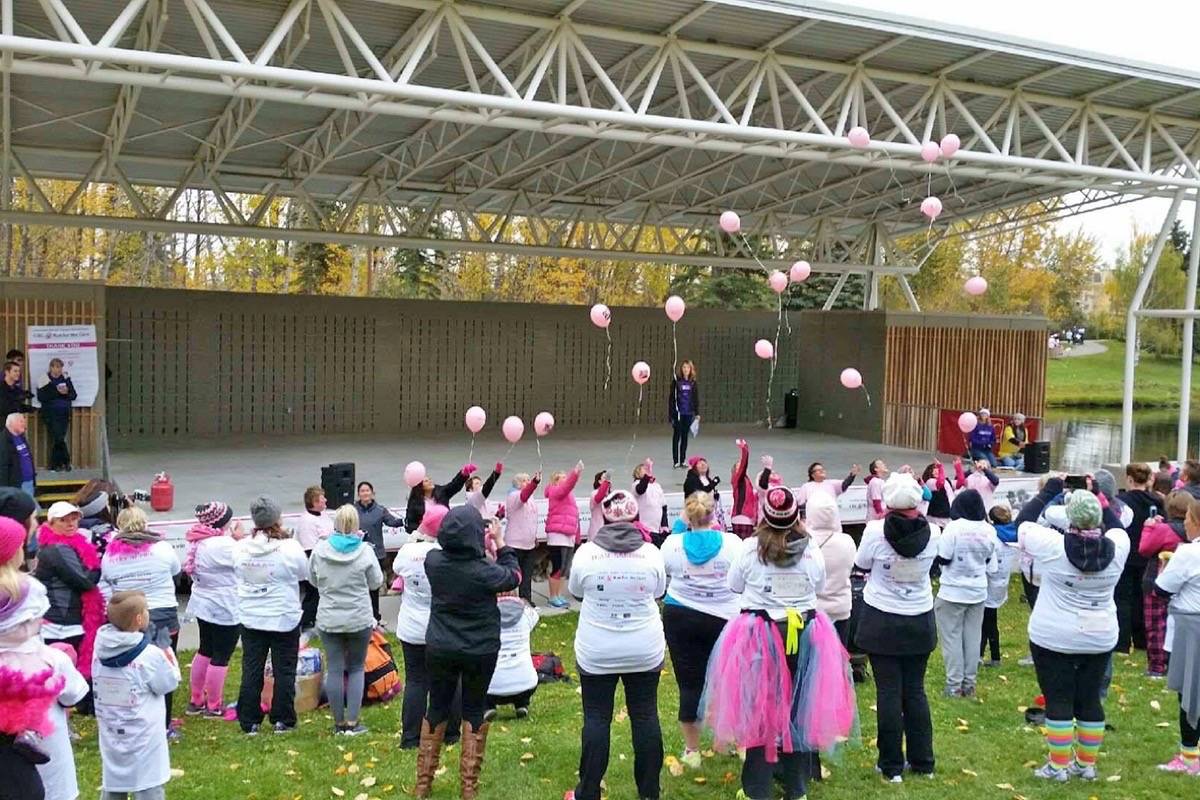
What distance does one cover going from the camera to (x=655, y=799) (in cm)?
468

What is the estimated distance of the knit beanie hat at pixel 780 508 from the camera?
448 cm

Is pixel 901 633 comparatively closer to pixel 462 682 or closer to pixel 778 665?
pixel 778 665

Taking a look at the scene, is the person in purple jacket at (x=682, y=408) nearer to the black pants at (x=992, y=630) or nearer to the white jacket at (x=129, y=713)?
the black pants at (x=992, y=630)

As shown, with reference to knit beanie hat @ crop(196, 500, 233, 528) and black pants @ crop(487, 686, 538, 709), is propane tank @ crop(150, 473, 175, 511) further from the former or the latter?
black pants @ crop(487, 686, 538, 709)

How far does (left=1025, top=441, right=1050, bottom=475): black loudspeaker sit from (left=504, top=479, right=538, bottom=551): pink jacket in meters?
9.21

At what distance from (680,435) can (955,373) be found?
6954mm

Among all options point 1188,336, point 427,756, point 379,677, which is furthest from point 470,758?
point 1188,336

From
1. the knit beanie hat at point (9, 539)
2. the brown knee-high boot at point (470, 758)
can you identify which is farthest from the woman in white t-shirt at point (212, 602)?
the knit beanie hat at point (9, 539)

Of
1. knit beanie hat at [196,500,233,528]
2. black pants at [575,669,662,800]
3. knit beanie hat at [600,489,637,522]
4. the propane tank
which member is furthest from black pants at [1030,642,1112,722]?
the propane tank

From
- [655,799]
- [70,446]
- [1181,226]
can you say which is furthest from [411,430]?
[1181,226]

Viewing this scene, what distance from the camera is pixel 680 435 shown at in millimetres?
14766

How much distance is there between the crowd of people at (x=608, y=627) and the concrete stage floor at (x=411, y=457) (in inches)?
199

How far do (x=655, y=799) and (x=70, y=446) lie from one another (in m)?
10.1

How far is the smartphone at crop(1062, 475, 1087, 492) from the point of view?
7.08 m
